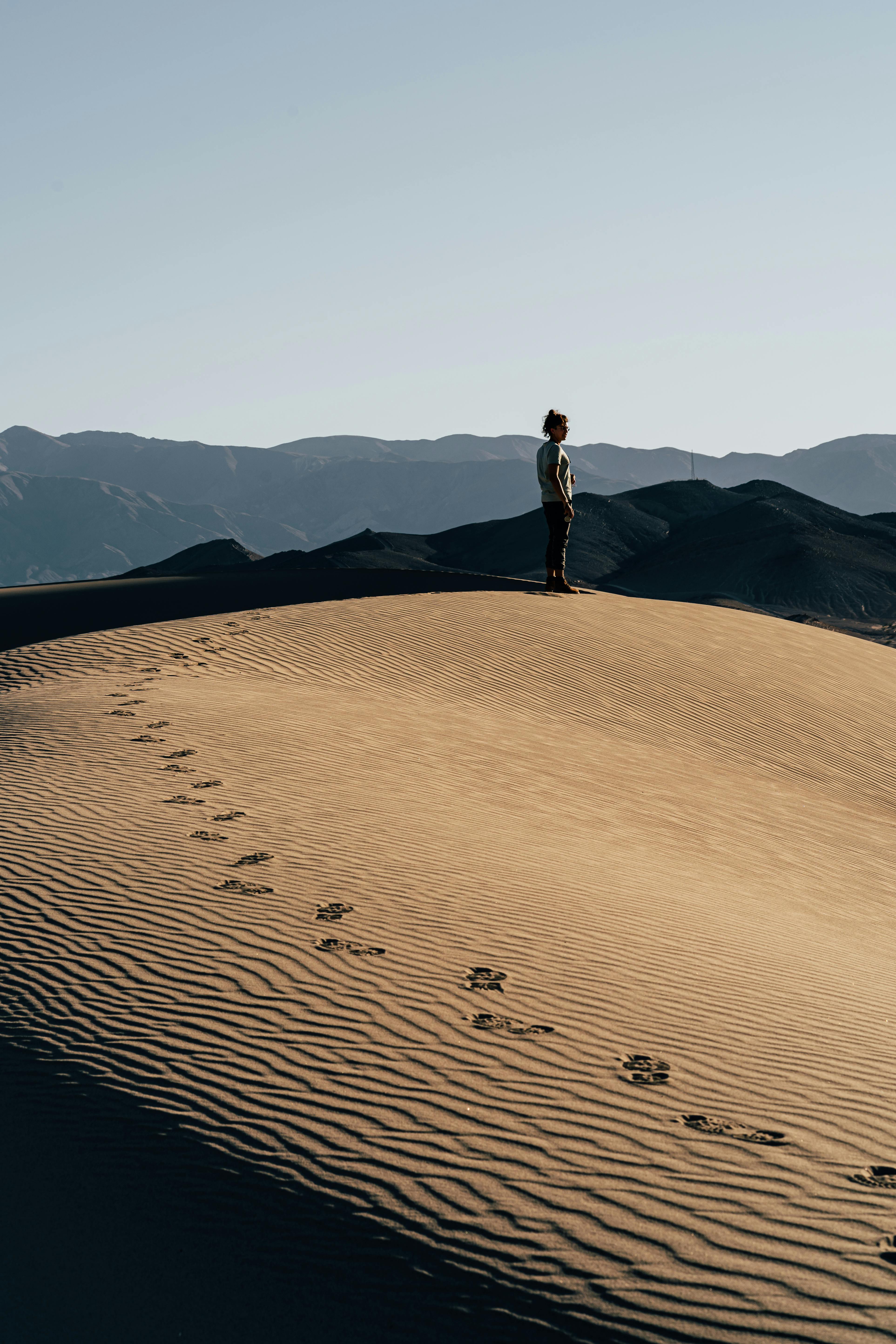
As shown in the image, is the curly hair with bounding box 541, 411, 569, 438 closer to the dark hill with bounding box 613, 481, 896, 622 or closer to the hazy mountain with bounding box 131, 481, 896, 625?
the hazy mountain with bounding box 131, 481, 896, 625

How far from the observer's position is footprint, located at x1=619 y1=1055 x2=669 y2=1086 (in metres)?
3.95

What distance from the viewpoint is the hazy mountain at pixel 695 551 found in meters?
47.8

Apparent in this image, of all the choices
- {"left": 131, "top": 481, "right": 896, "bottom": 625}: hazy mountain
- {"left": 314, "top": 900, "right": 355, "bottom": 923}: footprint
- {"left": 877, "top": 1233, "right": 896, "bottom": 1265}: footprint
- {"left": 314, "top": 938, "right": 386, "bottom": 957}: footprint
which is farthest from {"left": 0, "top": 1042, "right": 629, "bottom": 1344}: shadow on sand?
{"left": 131, "top": 481, "right": 896, "bottom": 625}: hazy mountain

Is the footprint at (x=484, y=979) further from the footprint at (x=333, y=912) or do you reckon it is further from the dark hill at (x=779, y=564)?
the dark hill at (x=779, y=564)

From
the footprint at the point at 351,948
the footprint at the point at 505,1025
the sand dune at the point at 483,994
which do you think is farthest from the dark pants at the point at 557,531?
the footprint at the point at 505,1025

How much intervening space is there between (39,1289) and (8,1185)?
19.5 inches

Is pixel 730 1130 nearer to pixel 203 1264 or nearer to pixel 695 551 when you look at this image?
pixel 203 1264

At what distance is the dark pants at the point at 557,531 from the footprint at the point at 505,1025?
9444 millimetres

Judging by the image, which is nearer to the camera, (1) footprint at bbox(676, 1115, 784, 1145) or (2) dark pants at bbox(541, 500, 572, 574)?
(1) footprint at bbox(676, 1115, 784, 1145)

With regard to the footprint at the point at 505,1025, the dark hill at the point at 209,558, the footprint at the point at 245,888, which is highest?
the dark hill at the point at 209,558

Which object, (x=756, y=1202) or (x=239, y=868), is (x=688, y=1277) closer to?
(x=756, y=1202)

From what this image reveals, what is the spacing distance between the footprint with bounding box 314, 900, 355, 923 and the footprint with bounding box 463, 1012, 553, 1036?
121cm

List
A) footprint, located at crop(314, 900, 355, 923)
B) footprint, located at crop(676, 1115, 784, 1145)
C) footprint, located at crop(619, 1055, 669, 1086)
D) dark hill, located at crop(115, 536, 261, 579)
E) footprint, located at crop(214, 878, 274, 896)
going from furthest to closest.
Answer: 1. dark hill, located at crop(115, 536, 261, 579)
2. footprint, located at crop(214, 878, 274, 896)
3. footprint, located at crop(314, 900, 355, 923)
4. footprint, located at crop(619, 1055, 669, 1086)
5. footprint, located at crop(676, 1115, 784, 1145)

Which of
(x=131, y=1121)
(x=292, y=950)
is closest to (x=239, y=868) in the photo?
(x=292, y=950)
